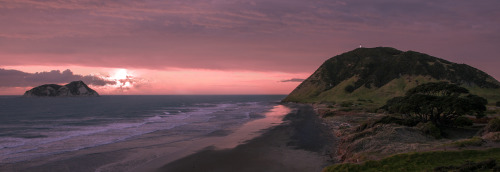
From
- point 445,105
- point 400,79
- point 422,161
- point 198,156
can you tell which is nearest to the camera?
point 422,161

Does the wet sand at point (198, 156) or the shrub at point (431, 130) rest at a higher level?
the shrub at point (431, 130)

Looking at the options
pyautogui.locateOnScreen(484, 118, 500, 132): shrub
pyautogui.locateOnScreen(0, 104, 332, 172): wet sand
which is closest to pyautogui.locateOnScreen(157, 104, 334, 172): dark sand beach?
pyautogui.locateOnScreen(0, 104, 332, 172): wet sand

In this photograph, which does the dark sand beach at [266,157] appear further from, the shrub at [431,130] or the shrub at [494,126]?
the shrub at [494,126]

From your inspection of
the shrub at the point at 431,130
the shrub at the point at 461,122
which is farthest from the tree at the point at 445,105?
the shrub at the point at 431,130

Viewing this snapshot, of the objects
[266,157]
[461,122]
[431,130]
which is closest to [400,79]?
[461,122]

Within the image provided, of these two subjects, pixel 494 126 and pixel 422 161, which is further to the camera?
pixel 494 126

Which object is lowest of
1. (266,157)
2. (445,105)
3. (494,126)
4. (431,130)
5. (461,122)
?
(266,157)

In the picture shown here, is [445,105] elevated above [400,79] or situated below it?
below

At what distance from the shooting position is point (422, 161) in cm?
2070

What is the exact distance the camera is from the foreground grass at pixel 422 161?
19.8 metres

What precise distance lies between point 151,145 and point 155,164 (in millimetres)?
10623

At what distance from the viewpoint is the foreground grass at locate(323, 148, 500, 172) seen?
19812 millimetres

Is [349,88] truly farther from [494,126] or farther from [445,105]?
[494,126]

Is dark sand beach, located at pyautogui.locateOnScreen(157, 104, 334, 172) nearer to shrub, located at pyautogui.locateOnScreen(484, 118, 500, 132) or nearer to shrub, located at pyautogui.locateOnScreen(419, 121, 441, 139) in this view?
shrub, located at pyautogui.locateOnScreen(419, 121, 441, 139)
